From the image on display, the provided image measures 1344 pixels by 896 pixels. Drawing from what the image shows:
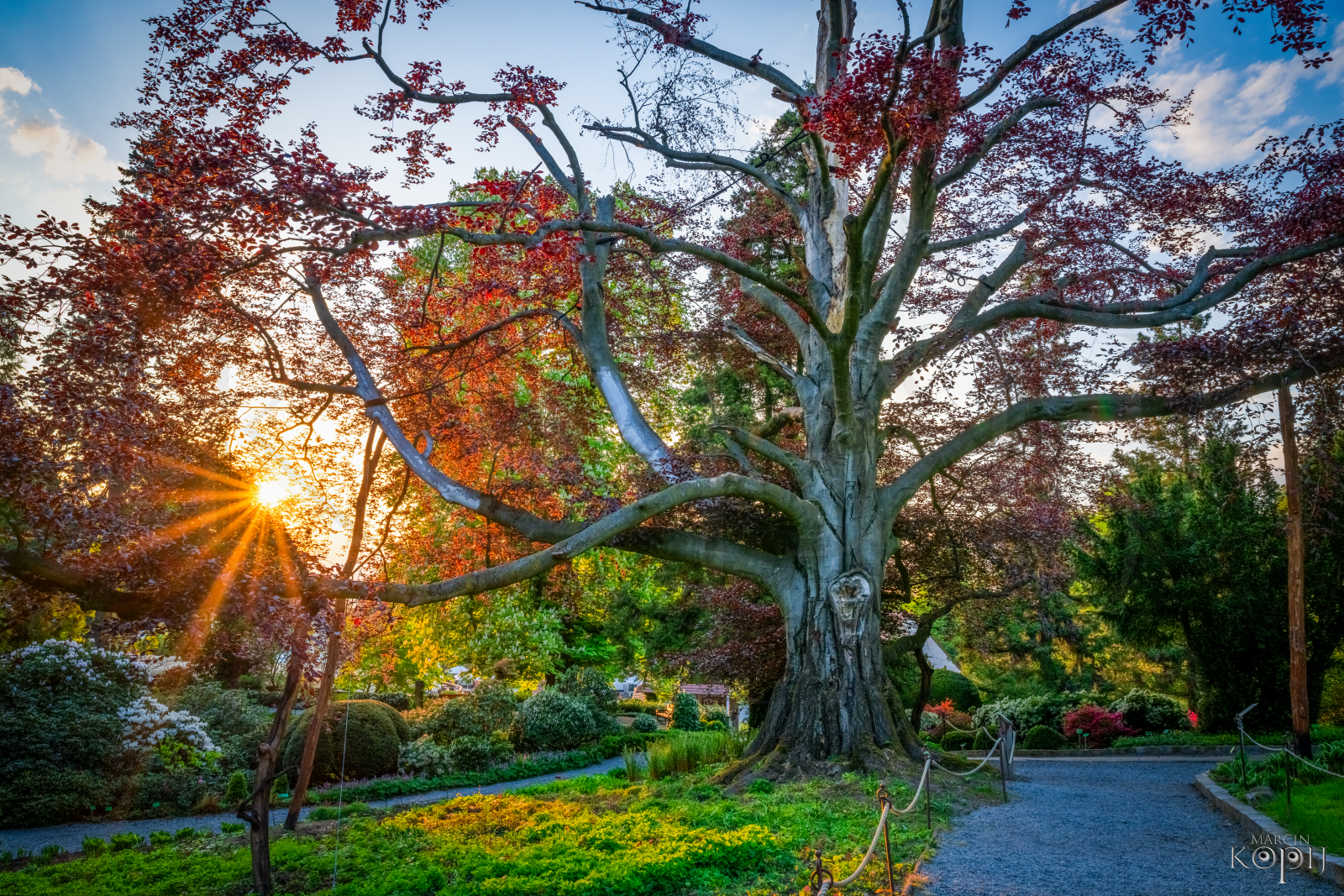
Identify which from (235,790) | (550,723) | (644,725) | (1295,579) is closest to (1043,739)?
(1295,579)

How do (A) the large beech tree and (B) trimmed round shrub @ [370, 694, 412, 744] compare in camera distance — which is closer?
(A) the large beech tree

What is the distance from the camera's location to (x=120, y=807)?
1029 cm

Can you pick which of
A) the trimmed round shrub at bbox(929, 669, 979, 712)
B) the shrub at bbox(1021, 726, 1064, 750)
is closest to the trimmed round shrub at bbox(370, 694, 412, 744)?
the shrub at bbox(1021, 726, 1064, 750)

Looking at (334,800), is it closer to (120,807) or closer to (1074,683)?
(120,807)

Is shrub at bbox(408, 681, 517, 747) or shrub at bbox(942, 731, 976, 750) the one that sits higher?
shrub at bbox(408, 681, 517, 747)

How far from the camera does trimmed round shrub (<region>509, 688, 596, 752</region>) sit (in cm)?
1675

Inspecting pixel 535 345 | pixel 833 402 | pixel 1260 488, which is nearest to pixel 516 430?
pixel 535 345

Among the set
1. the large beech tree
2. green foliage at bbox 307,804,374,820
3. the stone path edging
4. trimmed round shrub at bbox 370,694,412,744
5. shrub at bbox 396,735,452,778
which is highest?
the large beech tree

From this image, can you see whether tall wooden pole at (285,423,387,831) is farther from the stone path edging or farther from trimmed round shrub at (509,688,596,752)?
the stone path edging

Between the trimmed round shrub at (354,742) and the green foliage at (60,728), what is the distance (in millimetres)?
2525

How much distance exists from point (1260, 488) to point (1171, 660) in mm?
7931

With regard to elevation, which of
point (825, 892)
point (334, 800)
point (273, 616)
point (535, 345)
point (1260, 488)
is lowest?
point (334, 800)

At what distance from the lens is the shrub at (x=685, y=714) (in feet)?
67.1

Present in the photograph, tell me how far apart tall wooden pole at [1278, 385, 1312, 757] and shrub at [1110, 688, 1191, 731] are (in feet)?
23.8
